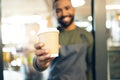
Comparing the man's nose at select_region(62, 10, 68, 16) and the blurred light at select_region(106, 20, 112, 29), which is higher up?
the man's nose at select_region(62, 10, 68, 16)

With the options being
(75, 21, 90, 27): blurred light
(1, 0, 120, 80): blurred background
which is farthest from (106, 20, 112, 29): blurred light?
(1, 0, 120, 80): blurred background

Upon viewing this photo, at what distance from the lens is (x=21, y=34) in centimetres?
139

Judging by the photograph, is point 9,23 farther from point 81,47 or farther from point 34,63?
point 81,47

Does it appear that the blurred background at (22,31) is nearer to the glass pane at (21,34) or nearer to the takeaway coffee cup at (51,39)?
the glass pane at (21,34)

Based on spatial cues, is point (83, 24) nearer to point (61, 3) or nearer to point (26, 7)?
point (61, 3)

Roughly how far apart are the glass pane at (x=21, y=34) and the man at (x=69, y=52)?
0.05 meters

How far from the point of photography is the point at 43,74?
140 cm

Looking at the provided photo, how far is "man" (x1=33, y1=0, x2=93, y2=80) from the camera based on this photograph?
140 cm

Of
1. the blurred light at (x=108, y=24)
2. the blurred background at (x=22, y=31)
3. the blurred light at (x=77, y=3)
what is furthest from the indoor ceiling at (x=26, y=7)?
the blurred light at (x=108, y=24)

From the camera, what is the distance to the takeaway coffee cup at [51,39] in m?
1.25

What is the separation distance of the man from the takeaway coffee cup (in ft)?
0.30

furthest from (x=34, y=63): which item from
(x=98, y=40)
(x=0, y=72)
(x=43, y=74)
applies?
(x=98, y=40)

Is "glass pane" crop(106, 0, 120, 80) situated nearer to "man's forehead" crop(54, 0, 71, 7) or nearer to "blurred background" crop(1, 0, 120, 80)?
"man's forehead" crop(54, 0, 71, 7)

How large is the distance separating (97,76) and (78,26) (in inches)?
13.8
